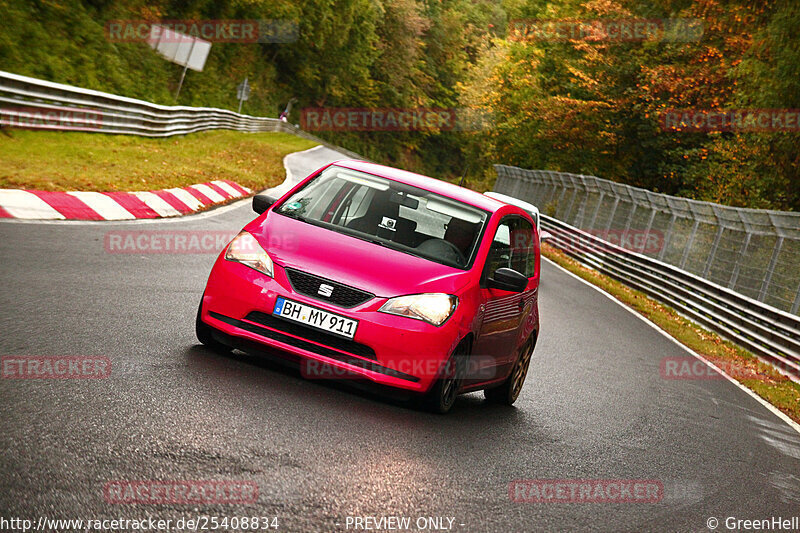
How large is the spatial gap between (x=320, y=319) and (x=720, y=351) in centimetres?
1242

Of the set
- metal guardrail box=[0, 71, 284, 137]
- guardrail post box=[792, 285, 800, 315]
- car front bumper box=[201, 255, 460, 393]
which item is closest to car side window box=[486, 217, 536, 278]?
car front bumper box=[201, 255, 460, 393]

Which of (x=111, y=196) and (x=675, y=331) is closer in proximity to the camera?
(x=111, y=196)

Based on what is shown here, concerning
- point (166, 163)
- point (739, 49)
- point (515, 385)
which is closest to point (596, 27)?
point (739, 49)

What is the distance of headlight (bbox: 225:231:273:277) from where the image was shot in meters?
6.84

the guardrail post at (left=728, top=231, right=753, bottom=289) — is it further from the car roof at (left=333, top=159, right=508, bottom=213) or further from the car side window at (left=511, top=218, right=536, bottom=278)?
the car roof at (left=333, top=159, right=508, bottom=213)

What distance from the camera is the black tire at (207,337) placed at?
7134mm

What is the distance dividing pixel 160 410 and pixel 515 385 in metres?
3.90

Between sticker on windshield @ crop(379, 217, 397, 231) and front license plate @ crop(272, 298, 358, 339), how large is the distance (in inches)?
47.5

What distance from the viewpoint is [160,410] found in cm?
573

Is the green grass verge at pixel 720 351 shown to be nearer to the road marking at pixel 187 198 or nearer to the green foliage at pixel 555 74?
the green foliage at pixel 555 74

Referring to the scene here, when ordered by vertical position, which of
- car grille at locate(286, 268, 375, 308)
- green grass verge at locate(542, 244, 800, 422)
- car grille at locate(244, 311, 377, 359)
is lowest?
green grass verge at locate(542, 244, 800, 422)

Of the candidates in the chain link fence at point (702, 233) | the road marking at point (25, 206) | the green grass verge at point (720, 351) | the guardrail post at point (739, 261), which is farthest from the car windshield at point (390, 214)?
the guardrail post at point (739, 261)

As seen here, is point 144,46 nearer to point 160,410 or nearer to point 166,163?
point 166,163

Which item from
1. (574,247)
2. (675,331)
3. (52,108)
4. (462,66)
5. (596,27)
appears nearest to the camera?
(675,331)
